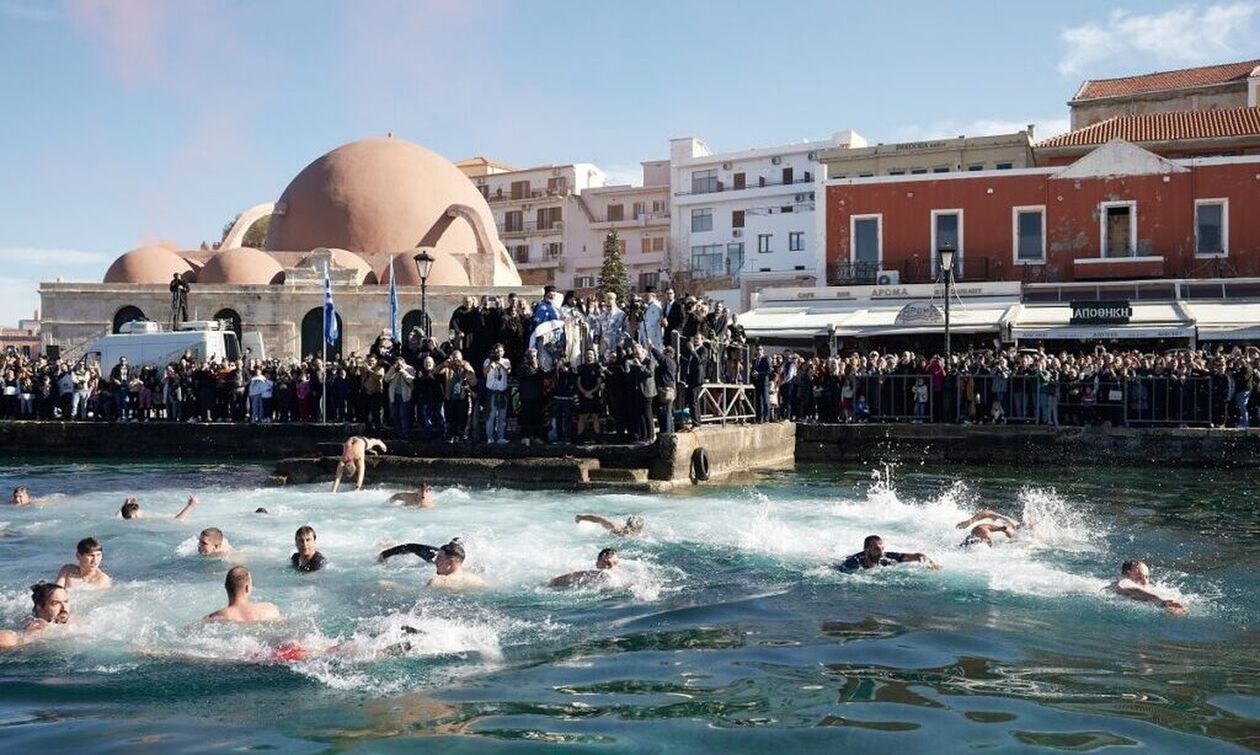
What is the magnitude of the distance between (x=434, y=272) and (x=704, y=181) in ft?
92.4

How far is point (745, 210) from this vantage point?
64.5 m

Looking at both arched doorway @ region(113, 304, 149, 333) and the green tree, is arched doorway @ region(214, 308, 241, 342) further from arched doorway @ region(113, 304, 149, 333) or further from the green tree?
the green tree

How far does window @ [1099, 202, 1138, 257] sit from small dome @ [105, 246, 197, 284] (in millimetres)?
30845

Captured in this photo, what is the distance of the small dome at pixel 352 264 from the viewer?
42450mm

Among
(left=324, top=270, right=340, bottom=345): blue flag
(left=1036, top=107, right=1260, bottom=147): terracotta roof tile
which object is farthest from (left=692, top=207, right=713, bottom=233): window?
(left=324, top=270, right=340, bottom=345): blue flag

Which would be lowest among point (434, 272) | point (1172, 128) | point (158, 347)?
point (158, 347)

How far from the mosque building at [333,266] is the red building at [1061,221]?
12036 mm

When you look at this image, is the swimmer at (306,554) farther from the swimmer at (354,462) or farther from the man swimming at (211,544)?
the swimmer at (354,462)

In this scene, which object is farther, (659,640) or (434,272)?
(434,272)

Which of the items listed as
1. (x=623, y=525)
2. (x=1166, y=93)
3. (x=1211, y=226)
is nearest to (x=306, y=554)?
(x=623, y=525)

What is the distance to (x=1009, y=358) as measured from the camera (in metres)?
24.4

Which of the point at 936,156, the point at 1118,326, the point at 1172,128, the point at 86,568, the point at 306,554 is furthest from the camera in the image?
the point at 936,156

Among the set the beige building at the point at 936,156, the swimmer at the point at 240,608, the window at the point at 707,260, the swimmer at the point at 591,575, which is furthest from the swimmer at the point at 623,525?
the window at the point at 707,260

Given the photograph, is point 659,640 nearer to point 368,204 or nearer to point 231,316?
point 231,316
